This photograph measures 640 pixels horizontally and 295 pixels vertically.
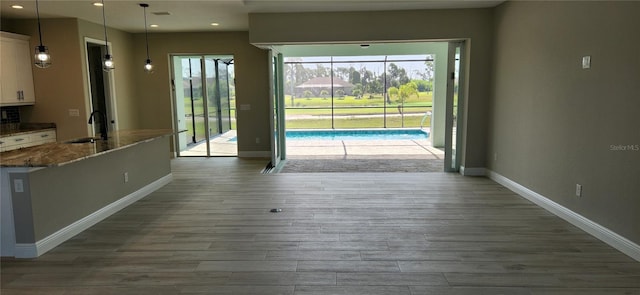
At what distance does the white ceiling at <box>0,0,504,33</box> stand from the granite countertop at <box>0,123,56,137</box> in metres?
1.68

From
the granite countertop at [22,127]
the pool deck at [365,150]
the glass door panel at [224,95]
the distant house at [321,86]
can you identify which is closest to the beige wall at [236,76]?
the pool deck at [365,150]

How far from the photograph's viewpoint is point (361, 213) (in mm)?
4363

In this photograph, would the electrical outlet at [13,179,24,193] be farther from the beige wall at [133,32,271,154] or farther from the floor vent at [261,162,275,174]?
the beige wall at [133,32,271,154]

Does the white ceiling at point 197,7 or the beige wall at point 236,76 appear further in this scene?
the beige wall at point 236,76

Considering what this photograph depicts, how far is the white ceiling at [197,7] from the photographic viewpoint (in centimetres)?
520

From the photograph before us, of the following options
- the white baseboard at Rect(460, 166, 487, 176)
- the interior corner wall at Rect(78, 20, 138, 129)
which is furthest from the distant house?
the white baseboard at Rect(460, 166, 487, 176)

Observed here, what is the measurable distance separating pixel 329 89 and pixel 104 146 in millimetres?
10788

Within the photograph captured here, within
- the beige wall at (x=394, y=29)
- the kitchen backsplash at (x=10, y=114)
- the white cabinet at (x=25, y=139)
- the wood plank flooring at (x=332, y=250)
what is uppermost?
the beige wall at (x=394, y=29)

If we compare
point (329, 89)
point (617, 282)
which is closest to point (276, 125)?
point (617, 282)

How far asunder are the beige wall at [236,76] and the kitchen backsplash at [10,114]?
2147 millimetres

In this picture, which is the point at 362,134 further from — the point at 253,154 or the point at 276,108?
the point at 276,108

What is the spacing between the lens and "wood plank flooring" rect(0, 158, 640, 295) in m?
2.75

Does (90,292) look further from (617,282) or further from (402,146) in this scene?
(402,146)

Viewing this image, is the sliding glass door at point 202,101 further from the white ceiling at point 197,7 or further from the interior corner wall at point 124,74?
the white ceiling at point 197,7
